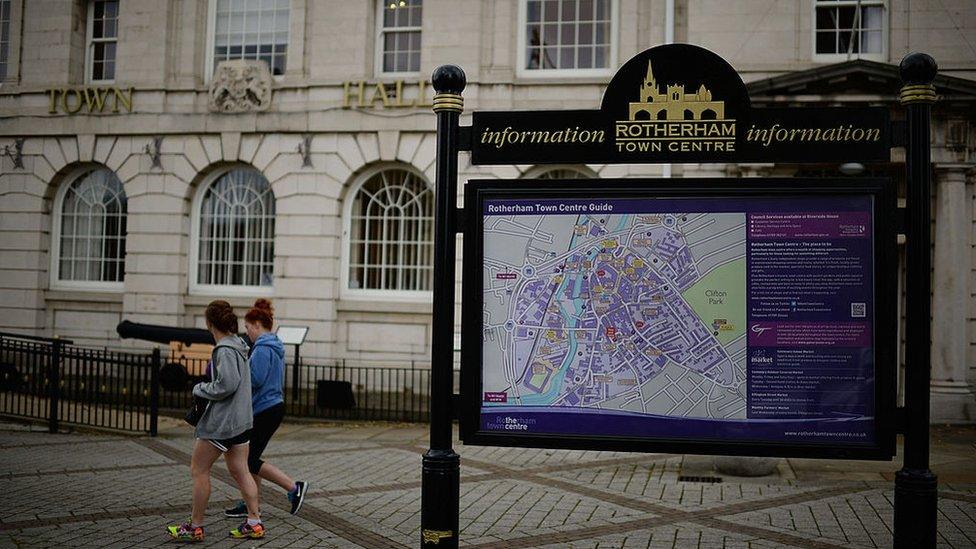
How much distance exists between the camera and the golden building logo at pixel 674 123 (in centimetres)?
534

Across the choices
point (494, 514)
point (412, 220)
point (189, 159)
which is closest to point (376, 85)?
point (412, 220)

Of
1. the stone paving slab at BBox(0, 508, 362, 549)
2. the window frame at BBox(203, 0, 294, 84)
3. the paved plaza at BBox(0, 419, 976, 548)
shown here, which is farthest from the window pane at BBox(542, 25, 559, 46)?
the stone paving slab at BBox(0, 508, 362, 549)

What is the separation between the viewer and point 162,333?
17.3m

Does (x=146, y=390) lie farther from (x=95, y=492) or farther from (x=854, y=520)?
(x=854, y=520)

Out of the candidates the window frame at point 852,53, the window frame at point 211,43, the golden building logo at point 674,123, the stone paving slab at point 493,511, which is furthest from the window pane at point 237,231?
the golden building logo at point 674,123

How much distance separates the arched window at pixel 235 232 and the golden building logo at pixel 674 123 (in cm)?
1448

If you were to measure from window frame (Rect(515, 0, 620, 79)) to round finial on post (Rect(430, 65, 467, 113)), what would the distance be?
12115 mm

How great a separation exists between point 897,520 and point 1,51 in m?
22.6

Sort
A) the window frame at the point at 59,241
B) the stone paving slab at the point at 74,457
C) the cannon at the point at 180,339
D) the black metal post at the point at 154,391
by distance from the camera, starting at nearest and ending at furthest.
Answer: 1. the stone paving slab at the point at 74,457
2. the black metal post at the point at 154,391
3. the cannon at the point at 180,339
4. the window frame at the point at 59,241

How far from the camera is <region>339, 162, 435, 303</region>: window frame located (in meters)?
17.8

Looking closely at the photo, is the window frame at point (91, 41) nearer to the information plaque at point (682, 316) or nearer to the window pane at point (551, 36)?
the window pane at point (551, 36)

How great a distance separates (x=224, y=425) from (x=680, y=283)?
3915 millimetres

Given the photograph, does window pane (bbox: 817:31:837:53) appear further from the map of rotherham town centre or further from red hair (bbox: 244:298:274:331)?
red hair (bbox: 244:298:274:331)

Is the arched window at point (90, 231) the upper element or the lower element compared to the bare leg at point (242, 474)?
upper
